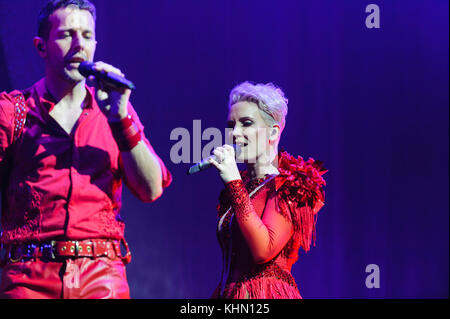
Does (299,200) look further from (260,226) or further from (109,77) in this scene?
(109,77)

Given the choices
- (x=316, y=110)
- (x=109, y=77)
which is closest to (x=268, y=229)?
(x=109, y=77)

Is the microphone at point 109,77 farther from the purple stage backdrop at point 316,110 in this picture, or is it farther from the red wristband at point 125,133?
the purple stage backdrop at point 316,110

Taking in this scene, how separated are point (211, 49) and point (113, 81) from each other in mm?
1860

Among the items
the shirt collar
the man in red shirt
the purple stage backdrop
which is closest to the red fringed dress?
the man in red shirt

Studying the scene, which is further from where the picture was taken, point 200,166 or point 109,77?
point 200,166

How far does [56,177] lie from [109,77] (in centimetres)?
31

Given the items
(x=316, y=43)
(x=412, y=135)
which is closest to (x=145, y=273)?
(x=316, y=43)

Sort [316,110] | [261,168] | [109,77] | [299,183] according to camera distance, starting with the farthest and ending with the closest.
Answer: [316,110], [261,168], [299,183], [109,77]

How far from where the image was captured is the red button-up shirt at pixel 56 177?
1543mm

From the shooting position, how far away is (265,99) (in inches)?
90.4

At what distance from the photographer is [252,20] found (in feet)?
11.3

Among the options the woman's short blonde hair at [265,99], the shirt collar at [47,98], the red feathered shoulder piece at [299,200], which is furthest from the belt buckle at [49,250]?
the woman's short blonde hair at [265,99]

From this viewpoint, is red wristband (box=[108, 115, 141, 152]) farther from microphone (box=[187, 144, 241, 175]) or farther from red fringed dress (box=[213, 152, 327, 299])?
red fringed dress (box=[213, 152, 327, 299])
